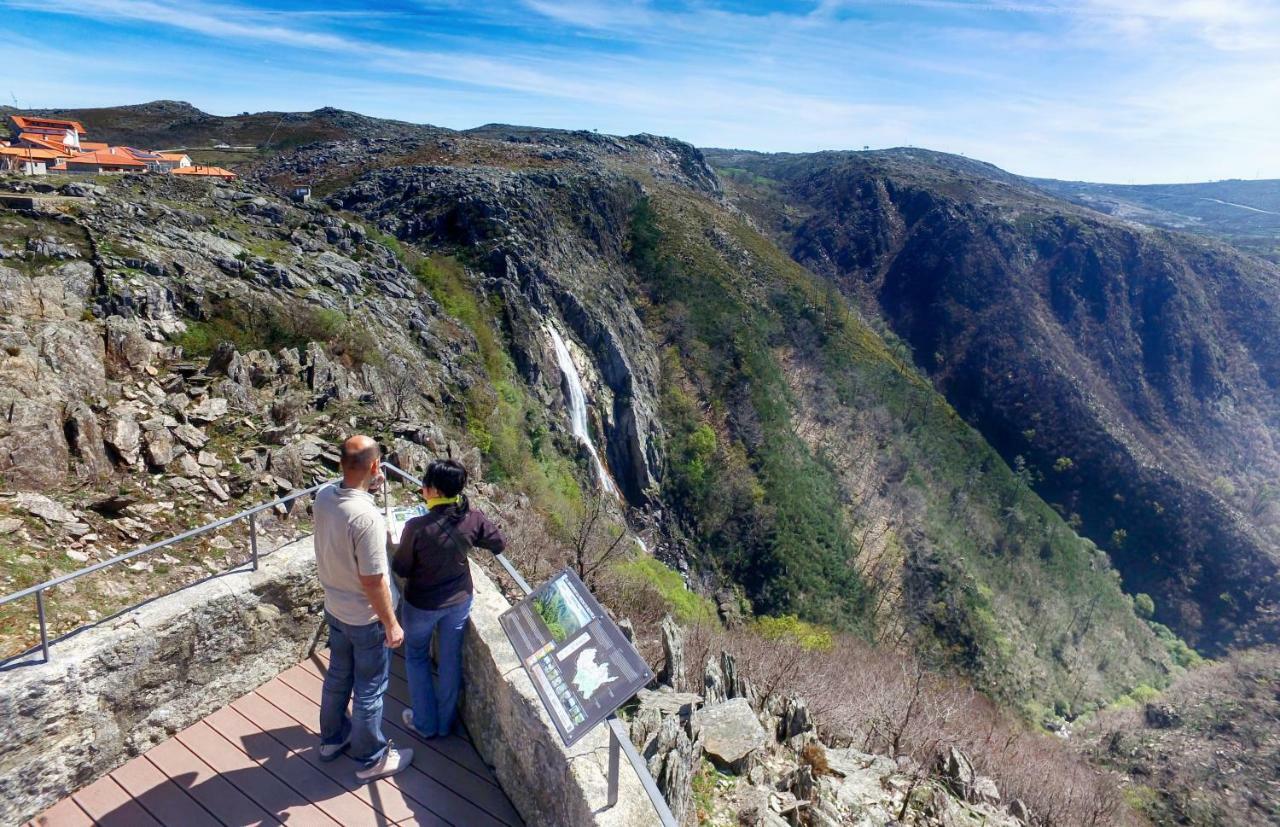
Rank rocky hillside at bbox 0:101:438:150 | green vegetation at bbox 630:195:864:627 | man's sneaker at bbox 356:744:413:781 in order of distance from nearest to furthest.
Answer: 1. man's sneaker at bbox 356:744:413:781
2. green vegetation at bbox 630:195:864:627
3. rocky hillside at bbox 0:101:438:150

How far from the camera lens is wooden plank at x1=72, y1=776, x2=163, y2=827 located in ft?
12.8

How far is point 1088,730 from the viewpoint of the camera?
146 ft

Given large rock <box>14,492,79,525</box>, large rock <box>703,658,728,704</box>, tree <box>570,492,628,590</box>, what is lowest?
tree <box>570,492,628,590</box>

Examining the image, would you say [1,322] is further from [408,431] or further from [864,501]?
[864,501]

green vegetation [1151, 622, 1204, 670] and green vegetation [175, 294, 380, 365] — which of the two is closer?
green vegetation [175, 294, 380, 365]

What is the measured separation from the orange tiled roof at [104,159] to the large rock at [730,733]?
52.3 meters

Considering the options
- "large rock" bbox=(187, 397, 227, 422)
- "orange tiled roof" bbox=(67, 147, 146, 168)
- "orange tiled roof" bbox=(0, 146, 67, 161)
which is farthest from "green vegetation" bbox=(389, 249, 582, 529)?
"orange tiled roof" bbox=(67, 147, 146, 168)

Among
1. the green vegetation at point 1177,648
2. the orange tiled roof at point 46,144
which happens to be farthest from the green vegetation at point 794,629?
the orange tiled roof at point 46,144

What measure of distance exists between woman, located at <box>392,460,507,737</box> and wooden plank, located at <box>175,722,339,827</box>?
0.82 meters

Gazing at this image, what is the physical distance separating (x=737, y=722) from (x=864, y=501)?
47.5m

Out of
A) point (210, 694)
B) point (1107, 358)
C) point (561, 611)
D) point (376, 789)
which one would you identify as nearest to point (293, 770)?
point (376, 789)

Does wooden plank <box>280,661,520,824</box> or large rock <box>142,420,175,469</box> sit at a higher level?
large rock <box>142,420,175,469</box>

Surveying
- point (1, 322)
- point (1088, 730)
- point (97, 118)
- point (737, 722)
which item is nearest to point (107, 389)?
point (1, 322)

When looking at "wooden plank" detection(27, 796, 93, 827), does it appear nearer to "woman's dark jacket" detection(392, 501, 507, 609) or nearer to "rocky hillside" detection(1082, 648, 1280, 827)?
"woman's dark jacket" detection(392, 501, 507, 609)
